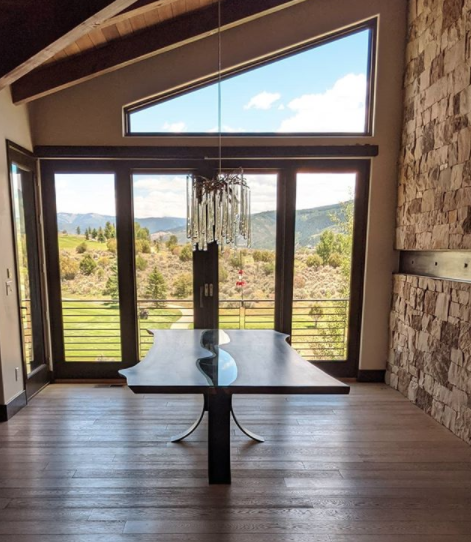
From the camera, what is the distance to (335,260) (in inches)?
149

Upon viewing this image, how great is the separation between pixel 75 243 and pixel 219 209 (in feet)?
7.86

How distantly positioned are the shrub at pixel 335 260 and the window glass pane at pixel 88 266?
8.19ft

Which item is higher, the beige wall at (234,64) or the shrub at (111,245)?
the beige wall at (234,64)

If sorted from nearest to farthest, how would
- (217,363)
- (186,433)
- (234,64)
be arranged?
(217,363) < (186,433) < (234,64)

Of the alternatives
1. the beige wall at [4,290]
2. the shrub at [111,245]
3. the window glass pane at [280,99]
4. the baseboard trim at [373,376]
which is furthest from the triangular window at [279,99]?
the baseboard trim at [373,376]

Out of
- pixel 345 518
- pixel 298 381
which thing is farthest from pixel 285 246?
pixel 345 518

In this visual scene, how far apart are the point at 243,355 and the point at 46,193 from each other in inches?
114

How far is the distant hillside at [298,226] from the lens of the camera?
12.2ft

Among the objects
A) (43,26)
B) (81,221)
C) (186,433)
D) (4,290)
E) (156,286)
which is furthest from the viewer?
(156,286)

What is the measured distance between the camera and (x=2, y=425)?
2.81 m

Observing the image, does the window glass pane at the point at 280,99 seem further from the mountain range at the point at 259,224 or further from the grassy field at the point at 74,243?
the grassy field at the point at 74,243

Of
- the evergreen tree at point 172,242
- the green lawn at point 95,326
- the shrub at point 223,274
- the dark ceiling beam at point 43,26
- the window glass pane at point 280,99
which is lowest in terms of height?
the green lawn at point 95,326

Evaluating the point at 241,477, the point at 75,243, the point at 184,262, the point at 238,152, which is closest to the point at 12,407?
the point at 75,243

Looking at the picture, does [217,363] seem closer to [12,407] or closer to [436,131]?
[12,407]
